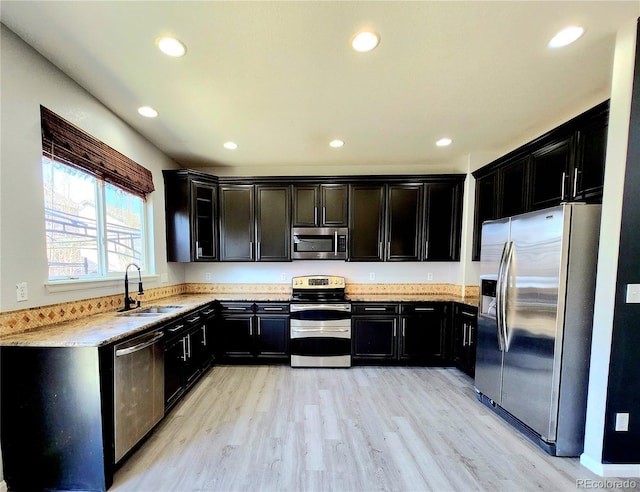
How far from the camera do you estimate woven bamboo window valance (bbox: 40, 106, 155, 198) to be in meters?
1.81

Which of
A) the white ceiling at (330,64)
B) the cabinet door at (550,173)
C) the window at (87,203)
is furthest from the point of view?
the cabinet door at (550,173)

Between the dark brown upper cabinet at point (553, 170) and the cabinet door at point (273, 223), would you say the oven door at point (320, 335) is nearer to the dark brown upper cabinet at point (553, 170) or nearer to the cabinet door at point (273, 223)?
the cabinet door at point (273, 223)

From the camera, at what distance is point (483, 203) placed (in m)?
3.19

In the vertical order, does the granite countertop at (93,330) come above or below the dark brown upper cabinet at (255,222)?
below

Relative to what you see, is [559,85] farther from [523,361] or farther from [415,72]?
[523,361]

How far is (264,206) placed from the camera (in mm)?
3607

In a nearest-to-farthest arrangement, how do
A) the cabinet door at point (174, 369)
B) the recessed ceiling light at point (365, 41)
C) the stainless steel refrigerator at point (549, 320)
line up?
the recessed ceiling light at point (365, 41) → the stainless steel refrigerator at point (549, 320) → the cabinet door at point (174, 369)

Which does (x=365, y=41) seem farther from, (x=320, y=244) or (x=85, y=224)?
(x=85, y=224)

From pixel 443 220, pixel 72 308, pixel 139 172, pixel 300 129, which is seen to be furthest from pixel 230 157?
pixel 443 220

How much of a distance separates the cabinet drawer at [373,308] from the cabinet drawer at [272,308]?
911 millimetres

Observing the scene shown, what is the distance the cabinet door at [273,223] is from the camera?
3598 millimetres

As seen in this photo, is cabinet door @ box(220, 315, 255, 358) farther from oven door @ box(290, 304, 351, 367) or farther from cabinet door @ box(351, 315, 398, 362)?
cabinet door @ box(351, 315, 398, 362)

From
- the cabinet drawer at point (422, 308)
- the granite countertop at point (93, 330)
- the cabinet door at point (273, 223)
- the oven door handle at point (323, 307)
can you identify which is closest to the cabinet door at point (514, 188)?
the cabinet drawer at point (422, 308)

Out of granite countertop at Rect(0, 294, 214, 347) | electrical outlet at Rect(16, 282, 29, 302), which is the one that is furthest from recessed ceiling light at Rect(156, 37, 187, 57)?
granite countertop at Rect(0, 294, 214, 347)
